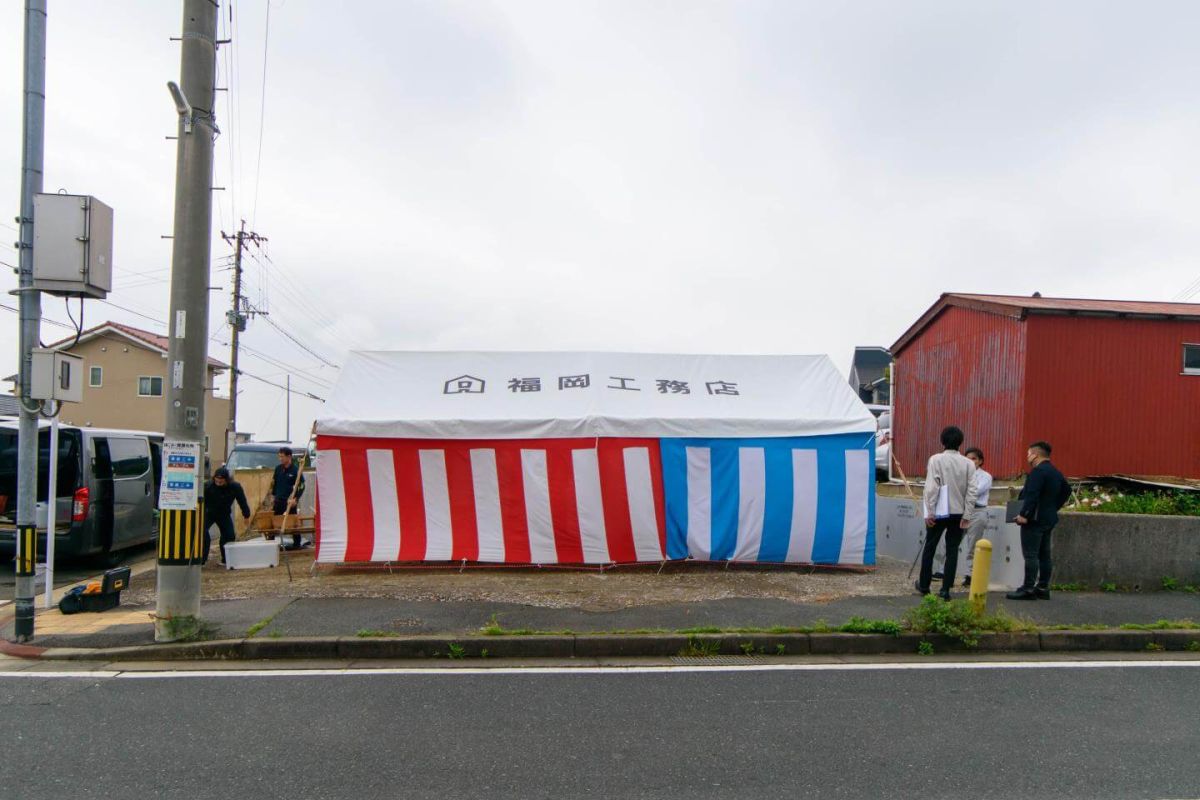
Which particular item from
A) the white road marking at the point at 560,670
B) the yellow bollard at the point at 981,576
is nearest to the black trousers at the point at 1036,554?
the yellow bollard at the point at 981,576

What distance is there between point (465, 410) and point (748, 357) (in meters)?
4.26

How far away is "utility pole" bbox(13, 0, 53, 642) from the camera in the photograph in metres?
A: 6.79

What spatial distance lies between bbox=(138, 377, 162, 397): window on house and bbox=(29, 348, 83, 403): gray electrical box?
31.6m

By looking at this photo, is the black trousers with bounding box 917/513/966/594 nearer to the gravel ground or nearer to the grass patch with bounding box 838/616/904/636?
the gravel ground

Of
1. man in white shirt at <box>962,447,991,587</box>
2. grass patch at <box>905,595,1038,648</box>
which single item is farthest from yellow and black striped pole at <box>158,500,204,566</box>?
man in white shirt at <box>962,447,991,587</box>

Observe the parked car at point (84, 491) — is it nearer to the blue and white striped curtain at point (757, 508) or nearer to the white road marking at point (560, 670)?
the white road marking at point (560, 670)

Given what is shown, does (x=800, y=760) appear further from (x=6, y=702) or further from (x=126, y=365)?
(x=126, y=365)

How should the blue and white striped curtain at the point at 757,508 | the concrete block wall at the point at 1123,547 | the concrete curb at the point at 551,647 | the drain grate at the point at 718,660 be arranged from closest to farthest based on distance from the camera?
the drain grate at the point at 718,660 < the concrete curb at the point at 551,647 < the concrete block wall at the point at 1123,547 < the blue and white striped curtain at the point at 757,508

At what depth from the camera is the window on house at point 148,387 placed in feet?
115

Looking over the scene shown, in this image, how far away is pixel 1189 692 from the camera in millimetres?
5707

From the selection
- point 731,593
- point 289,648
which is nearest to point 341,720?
point 289,648

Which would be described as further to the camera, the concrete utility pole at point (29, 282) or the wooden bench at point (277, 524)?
the wooden bench at point (277, 524)

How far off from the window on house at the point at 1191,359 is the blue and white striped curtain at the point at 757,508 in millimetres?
7948

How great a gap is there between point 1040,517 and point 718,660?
4.17 metres
